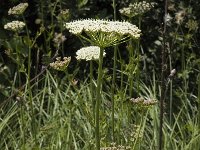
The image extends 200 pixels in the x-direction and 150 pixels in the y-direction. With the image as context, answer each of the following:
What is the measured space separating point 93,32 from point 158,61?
2.84m

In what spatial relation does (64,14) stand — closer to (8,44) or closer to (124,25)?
(8,44)

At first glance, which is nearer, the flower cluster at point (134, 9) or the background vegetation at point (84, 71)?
the flower cluster at point (134, 9)

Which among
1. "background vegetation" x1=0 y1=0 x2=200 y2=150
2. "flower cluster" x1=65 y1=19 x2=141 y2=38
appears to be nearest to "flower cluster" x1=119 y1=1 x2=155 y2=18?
"background vegetation" x1=0 y1=0 x2=200 y2=150

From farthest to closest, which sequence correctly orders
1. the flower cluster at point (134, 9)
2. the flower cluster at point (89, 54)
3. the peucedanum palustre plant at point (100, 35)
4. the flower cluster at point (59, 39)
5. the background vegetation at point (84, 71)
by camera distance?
the flower cluster at point (59, 39) → the background vegetation at point (84, 71) → the flower cluster at point (134, 9) → the flower cluster at point (89, 54) → the peucedanum palustre plant at point (100, 35)

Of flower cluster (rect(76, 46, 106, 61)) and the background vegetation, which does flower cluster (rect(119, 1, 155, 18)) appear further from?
flower cluster (rect(76, 46, 106, 61))

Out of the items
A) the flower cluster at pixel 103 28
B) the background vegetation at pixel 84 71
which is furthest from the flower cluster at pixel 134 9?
the flower cluster at pixel 103 28

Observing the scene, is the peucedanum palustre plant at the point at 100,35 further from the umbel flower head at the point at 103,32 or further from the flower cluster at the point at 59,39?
the flower cluster at the point at 59,39

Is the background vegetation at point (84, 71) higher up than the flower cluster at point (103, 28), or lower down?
lower down

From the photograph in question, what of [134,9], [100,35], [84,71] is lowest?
[84,71]

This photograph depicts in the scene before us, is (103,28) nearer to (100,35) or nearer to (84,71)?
(100,35)

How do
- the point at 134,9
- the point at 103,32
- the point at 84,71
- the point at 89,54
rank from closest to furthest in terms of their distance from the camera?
1. the point at 103,32
2. the point at 89,54
3. the point at 134,9
4. the point at 84,71

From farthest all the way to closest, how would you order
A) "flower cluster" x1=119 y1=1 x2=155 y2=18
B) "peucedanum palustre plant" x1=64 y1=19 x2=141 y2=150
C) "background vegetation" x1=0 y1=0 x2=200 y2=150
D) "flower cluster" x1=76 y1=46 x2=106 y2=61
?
1. "background vegetation" x1=0 y1=0 x2=200 y2=150
2. "flower cluster" x1=119 y1=1 x2=155 y2=18
3. "flower cluster" x1=76 y1=46 x2=106 y2=61
4. "peucedanum palustre plant" x1=64 y1=19 x2=141 y2=150

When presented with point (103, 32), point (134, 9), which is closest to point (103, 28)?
point (103, 32)

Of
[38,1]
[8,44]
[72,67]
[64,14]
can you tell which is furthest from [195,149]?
[38,1]
